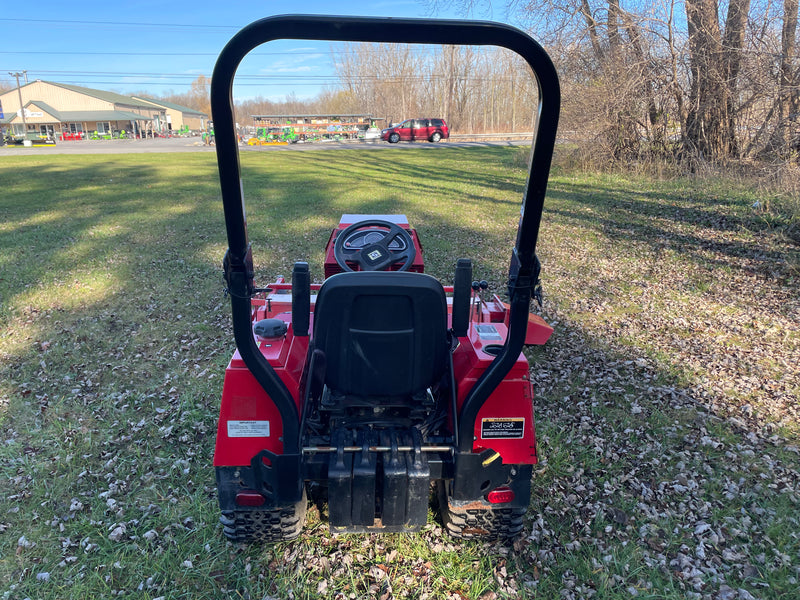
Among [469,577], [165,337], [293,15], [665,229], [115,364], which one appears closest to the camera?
[293,15]

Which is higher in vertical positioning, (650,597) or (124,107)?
(124,107)

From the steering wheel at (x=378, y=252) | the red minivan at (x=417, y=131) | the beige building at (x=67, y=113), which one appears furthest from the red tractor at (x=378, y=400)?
the beige building at (x=67, y=113)

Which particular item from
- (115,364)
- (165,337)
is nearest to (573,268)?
(165,337)

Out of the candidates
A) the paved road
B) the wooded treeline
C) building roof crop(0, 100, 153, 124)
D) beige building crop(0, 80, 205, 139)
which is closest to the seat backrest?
the wooded treeline

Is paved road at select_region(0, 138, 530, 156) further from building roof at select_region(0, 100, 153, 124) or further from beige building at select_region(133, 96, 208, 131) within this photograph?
beige building at select_region(133, 96, 208, 131)

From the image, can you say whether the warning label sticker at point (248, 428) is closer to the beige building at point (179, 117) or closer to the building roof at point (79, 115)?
the building roof at point (79, 115)

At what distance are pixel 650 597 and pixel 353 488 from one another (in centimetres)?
166

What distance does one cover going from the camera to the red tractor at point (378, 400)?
1.99 meters

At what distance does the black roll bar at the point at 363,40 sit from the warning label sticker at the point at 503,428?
37cm

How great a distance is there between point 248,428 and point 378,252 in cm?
145

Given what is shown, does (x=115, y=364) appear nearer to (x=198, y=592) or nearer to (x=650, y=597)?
(x=198, y=592)

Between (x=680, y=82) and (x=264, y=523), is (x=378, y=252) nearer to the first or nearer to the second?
(x=264, y=523)

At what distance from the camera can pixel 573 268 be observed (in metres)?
7.86

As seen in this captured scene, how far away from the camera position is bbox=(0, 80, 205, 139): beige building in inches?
2450
